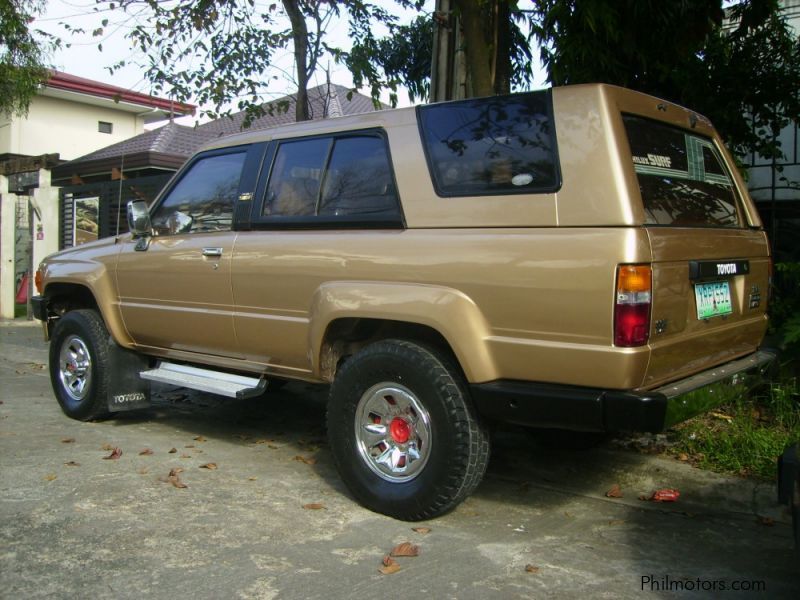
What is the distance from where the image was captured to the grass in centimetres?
465

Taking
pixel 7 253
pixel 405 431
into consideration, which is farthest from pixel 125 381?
pixel 7 253

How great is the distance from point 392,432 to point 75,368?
3151 mm

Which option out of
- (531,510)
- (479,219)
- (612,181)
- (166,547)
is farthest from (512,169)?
(166,547)

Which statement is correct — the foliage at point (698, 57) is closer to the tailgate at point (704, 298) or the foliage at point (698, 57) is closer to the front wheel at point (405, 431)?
the tailgate at point (704, 298)

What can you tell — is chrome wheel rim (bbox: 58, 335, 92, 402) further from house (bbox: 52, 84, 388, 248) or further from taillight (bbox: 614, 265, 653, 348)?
taillight (bbox: 614, 265, 653, 348)

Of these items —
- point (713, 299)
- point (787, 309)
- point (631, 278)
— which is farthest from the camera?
point (787, 309)

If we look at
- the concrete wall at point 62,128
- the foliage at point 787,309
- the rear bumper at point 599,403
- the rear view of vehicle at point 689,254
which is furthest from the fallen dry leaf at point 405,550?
the concrete wall at point 62,128

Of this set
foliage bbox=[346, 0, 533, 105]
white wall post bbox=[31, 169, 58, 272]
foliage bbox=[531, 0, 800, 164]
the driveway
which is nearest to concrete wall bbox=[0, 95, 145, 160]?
white wall post bbox=[31, 169, 58, 272]

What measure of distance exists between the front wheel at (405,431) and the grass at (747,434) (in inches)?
71.8

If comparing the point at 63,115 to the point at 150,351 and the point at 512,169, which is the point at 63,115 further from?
the point at 512,169

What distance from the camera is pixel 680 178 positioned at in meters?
3.95

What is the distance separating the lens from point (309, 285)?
14.2 ft

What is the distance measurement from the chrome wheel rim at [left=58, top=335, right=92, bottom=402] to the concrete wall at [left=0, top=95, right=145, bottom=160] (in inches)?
771

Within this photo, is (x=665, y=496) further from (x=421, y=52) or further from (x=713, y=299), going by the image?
(x=421, y=52)
